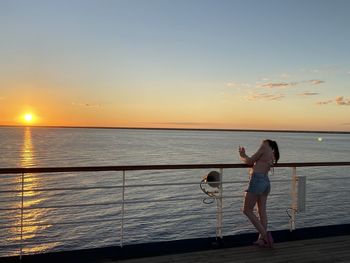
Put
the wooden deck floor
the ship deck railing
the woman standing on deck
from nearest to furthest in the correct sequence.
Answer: the wooden deck floor, the ship deck railing, the woman standing on deck

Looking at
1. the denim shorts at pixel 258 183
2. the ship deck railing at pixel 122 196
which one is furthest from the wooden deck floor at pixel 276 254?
the denim shorts at pixel 258 183

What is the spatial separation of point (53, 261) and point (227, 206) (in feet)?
48.5

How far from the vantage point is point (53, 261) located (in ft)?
14.2

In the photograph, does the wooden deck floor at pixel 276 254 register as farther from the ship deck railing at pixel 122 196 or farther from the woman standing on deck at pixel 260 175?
the ship deck railing at pixel 122 196

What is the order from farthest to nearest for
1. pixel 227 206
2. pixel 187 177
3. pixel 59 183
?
pixel 187 177, pixel 59 183, pixel 227 206

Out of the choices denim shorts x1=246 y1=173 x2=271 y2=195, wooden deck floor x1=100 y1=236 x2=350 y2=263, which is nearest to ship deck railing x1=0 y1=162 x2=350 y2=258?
denim shorts x1=246 y1=173 x2=271 y2=195

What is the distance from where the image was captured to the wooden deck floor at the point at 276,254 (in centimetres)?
441

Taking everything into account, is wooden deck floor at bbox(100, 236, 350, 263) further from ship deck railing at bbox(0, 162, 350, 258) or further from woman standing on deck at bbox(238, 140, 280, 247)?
ship deck railing at bbox(0, 162, 350, 258)

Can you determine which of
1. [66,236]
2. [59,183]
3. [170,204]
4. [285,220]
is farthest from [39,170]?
[59,183]

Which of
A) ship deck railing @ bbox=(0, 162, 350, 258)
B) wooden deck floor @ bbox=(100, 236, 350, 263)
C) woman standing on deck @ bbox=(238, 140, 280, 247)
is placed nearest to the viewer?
wooden deck floor @ bbox=(100, 236, 350, 263)

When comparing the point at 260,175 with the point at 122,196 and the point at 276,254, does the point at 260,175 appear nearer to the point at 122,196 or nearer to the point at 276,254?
the point at 276,254

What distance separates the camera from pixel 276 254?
4.67 meters

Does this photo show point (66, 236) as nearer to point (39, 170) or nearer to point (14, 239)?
point (14, 239)

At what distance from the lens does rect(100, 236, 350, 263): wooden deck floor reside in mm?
4410
